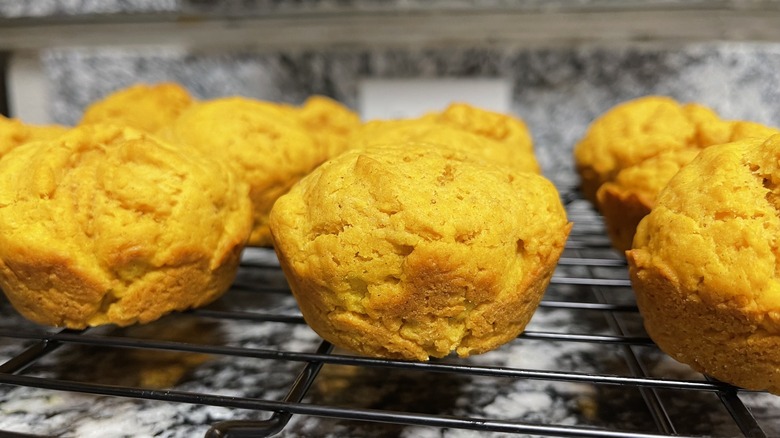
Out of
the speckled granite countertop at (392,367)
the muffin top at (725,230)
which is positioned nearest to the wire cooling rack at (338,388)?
the speckled granite countertop at (392,367)

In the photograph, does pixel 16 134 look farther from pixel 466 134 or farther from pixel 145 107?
pixel 466 134

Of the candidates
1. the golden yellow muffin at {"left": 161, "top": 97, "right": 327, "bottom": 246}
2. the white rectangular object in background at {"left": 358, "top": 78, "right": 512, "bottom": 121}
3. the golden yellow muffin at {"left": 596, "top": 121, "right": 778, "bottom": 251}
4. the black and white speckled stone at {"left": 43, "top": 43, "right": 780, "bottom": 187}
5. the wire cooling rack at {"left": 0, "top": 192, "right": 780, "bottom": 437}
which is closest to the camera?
the wire cooling rack at {"left": 0, "top": 192, "right": 780, "bottom": 437}

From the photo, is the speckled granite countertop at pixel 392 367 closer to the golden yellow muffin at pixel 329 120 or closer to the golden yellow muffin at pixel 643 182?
the golden yellow muffin at pixel 643 182

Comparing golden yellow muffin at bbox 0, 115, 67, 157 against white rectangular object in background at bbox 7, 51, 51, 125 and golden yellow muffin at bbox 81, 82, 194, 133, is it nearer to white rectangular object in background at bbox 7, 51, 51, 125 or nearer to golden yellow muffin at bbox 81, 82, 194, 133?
golden yellow muffin at bbox 81, 82, 194, 133

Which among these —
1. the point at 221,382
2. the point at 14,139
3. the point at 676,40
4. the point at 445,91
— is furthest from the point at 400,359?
the point at 676,40

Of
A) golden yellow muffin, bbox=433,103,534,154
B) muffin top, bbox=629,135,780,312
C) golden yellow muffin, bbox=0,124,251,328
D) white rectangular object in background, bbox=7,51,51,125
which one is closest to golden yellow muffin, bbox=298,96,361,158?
golden yellow muffin, bbox=433,103,534,154

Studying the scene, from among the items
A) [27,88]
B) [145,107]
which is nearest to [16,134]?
[145,107]

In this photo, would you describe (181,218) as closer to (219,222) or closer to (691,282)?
(219,222)

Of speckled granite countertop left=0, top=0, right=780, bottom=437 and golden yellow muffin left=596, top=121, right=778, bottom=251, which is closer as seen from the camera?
speckled granite countertop left=0, top=0, right=780, bottom=437
